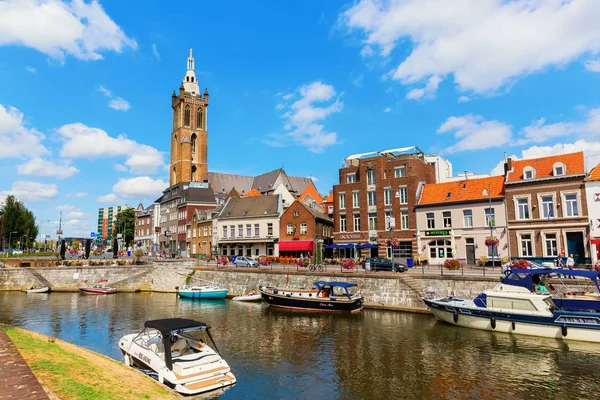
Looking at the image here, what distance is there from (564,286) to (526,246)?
44.5 feet

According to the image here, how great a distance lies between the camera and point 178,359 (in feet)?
52.4

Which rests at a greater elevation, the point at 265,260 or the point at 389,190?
the point at 389,190

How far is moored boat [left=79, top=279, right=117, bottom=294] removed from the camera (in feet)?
157

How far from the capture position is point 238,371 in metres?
18.5

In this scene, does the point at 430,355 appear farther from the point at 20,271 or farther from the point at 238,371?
the point at 20,271

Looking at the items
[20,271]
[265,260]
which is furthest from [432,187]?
[20,271]

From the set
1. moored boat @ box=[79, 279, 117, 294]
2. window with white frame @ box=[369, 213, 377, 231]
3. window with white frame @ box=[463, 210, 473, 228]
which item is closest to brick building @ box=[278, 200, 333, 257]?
window with white frame @ box=[369, 213, 377, 231]

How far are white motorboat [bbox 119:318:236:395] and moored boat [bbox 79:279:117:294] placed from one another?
33743 millimetres

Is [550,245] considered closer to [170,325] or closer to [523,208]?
[523,208]

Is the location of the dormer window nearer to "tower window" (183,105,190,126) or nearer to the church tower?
the church tower

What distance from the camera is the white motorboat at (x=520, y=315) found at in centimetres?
2303

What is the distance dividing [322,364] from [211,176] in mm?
87150

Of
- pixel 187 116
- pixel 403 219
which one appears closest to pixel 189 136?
pixel 187 116

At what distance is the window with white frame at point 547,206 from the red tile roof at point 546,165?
91.3 inches
